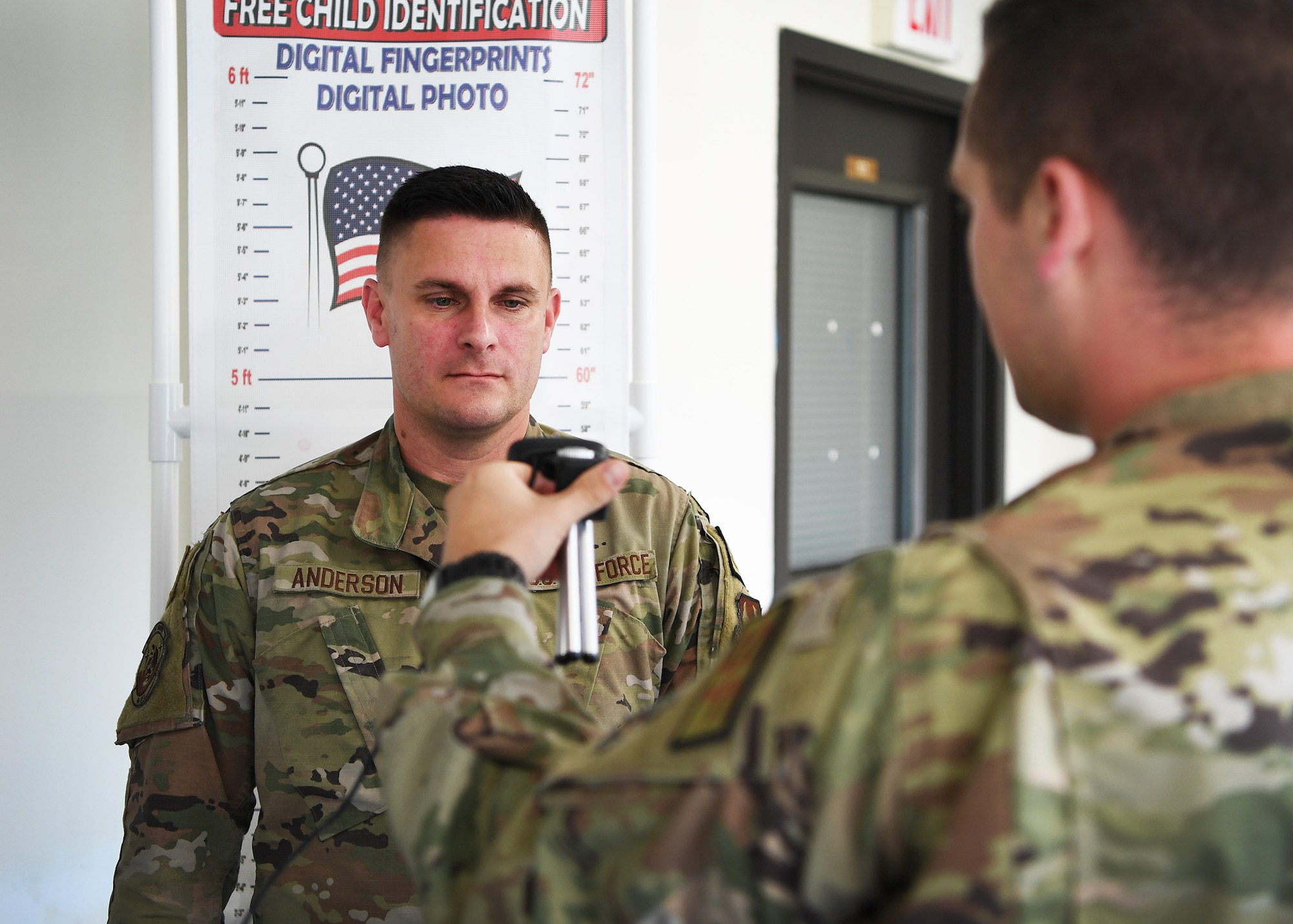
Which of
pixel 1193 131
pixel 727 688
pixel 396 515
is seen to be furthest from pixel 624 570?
pixel 1193 131

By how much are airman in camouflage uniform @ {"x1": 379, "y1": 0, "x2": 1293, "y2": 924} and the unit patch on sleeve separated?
0.67 metres

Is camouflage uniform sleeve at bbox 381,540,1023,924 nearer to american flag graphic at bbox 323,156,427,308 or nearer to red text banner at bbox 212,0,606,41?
american flag graphic at bbox 323,156,427,308

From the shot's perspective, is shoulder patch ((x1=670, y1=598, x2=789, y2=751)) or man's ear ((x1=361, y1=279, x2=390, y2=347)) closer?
shoulder patch ((x1=670, y1=598, x2=789, y2=751))

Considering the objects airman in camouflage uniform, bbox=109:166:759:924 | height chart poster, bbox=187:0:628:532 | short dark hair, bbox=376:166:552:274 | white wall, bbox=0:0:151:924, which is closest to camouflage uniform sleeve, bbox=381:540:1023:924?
airman in camouflage uniform, bbox=109:166:759:924

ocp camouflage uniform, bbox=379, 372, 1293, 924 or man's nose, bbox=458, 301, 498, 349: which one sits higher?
man's nose, bbox=458, 301, 498, 349

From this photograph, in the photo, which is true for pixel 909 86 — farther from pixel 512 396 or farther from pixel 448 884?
pixel 448 884

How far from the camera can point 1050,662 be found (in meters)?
0.51

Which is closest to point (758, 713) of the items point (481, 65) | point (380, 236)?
point (380, 236)

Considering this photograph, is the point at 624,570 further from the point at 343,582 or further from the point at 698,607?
the point at 343,582

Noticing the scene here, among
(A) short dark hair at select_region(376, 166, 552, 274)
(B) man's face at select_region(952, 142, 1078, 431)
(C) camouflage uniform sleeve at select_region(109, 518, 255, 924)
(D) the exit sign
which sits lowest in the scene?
(C) camouflage uniform sleeve at select_region(109, 518, 255, 924)

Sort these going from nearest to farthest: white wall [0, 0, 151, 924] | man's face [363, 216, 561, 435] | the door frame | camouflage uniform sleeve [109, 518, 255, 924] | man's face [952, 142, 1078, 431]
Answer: man's face [952, 142, 1078, 431], camouflage uniform sleeve [109, 518, 255, 924], man's face [363, 216, 561, 435], white wall [0, 0, 151, 924], the door frame

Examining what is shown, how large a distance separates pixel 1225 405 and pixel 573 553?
47 centimetres

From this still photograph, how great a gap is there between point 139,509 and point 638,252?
3.05 ft

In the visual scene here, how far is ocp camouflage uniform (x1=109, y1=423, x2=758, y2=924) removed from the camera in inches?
49.8
